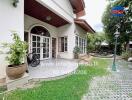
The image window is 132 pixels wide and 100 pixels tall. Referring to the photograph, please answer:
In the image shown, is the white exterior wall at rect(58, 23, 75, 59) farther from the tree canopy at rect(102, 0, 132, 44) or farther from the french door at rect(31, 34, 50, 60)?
the tree canopy at rect(102, 0, 132, 44)

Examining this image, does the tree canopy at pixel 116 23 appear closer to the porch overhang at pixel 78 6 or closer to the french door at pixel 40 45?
the porch overhang at pixel 78 6

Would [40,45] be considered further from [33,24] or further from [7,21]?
[7,21]

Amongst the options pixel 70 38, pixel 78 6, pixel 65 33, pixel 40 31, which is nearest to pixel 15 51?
pixel 40 31

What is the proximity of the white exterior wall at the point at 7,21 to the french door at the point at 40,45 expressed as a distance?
594cm

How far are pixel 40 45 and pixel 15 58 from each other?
7.98 metres

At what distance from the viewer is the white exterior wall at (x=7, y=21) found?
6.37 meters

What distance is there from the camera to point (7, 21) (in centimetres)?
659

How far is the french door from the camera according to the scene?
13.2 meters

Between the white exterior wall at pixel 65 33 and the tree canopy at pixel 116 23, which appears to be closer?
the white exterior wall at pixel 65 33

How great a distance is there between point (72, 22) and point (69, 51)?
2.91m

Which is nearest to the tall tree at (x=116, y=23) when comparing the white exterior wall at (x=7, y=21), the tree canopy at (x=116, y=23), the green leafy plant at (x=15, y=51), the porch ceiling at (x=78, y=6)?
A: the tree canopy at (x=116, y=23)

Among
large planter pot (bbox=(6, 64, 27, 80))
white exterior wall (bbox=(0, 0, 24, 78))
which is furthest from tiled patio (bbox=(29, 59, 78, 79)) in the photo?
white exterior wall (bbox=(0, 0, 24, 78))

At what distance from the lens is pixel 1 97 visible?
5.09 m

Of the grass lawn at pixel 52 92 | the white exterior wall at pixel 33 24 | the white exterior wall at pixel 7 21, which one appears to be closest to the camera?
the grass lawn at pixel 52 92
